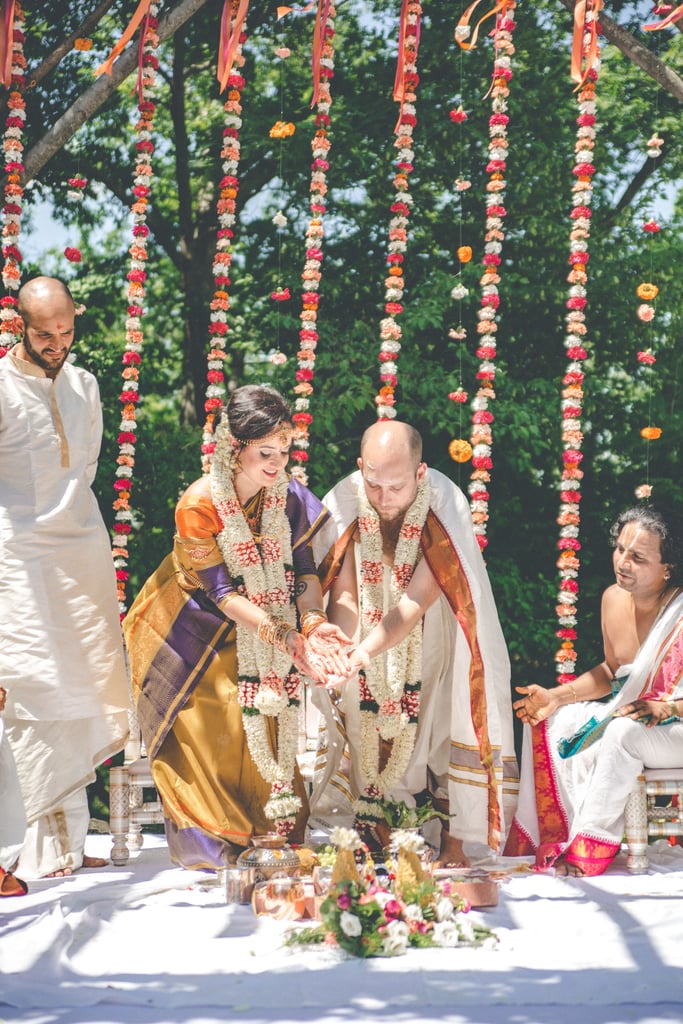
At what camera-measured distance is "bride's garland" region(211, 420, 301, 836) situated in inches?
181

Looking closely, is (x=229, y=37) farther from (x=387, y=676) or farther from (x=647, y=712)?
(x=647, y=712)

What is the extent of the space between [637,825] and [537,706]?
637mm

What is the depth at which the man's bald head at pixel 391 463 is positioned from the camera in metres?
4.70

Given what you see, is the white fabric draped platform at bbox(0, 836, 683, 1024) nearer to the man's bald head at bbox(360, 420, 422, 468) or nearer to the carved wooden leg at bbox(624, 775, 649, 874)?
the carved wooden leg at bbox(624, 775, 649, 874)

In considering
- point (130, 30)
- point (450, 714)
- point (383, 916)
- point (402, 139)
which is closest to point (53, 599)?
point (450, 714)

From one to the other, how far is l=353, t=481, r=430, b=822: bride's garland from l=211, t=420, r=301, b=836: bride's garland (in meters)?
0.28

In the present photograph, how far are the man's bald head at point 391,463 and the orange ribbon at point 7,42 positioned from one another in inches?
101

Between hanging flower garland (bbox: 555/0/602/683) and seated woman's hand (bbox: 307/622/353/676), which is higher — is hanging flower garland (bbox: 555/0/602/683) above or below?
above

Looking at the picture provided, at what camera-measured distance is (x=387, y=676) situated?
4.82 meters

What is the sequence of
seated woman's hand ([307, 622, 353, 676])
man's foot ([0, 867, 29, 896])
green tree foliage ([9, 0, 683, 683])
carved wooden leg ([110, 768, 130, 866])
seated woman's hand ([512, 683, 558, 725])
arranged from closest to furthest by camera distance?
man's foot ([0, 867, 29, 896]) → seated woman's hand ([307, 622, 353, 676]) → carved wooden leg ([110, 768, 130, 866]) → seated woman's hand ([512, 683, 558, 725]) → green tree foliage ([9, 0, 683, 683])

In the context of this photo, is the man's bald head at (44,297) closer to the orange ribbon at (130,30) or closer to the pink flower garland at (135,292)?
the pink flower garland at (135,292)

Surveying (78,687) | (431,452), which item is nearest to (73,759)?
(78,687)

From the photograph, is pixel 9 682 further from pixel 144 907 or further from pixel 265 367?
pixel 265 367

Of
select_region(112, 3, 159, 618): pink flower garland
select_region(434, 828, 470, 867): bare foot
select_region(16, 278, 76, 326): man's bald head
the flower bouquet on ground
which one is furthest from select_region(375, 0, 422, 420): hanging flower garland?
the flower bouquet on ground
